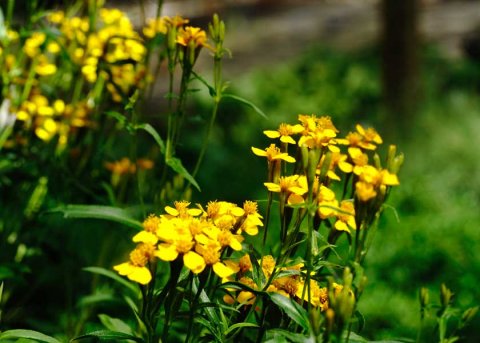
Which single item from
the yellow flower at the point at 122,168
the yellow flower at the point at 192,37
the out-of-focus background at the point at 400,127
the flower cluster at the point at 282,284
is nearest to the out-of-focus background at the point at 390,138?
the out-of-focus background at the point at 400,127

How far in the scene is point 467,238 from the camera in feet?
10.6

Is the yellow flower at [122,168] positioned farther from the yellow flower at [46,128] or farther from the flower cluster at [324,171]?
the flower cluster at [324,171]

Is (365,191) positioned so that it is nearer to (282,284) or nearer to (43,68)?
(282,284)

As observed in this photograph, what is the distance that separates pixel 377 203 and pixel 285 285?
247 mm

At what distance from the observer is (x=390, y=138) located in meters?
5.00

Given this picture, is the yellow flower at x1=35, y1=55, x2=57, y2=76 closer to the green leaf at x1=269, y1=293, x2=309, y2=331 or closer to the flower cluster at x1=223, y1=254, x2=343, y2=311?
the flower cluster at x1=223, y1=254, x2=343, y2=311

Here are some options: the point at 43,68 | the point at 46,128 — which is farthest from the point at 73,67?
the point at 46,128

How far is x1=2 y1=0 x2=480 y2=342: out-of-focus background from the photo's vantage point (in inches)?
108

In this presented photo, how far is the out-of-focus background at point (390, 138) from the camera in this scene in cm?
275

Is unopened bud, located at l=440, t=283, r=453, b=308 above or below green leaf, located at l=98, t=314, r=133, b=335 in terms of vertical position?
above

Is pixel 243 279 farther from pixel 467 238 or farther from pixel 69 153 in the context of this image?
pixel 467 238

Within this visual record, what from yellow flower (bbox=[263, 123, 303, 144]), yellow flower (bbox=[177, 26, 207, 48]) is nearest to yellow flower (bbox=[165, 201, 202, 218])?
yellow flower (bbox=[263, 123, 303, 144])

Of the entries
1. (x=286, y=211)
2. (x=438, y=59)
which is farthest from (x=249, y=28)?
(x=286, y=211)

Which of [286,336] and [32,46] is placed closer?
[286,336]
